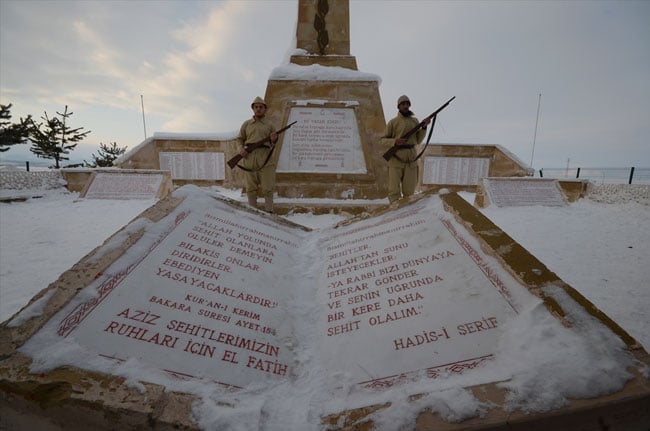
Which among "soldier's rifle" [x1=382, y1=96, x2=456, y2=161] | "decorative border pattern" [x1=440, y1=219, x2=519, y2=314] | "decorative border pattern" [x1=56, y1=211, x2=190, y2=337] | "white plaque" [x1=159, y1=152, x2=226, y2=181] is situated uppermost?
"soldier's rifle" [x1=382, y1=96, x2=456, y2=161]

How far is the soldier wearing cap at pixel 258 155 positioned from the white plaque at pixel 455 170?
6.23m

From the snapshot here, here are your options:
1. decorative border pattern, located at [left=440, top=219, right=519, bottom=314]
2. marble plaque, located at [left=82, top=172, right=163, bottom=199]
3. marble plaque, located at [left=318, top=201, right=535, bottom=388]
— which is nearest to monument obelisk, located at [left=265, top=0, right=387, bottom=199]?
marble plaque, located at [left=82, top=172, right=163, bottom=199]

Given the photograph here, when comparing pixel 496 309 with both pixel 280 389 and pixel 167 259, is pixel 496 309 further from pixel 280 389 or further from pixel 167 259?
pixel 167 259

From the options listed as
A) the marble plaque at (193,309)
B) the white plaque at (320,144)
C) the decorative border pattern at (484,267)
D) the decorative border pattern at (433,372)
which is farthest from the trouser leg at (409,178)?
the decorative border pattern at (433,372)

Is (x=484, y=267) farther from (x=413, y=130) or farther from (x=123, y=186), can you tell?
(x=123, y=186)

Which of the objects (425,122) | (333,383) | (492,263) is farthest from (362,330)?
(425,122)

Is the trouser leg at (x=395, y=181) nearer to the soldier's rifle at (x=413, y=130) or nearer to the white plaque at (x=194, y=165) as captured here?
the soldier's rifle at (x=413, y=130)

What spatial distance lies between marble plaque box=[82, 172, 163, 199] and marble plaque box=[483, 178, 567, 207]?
700 cm

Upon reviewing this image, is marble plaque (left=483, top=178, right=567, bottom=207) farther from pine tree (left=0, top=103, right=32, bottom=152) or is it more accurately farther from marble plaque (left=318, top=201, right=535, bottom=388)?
pine tree (left=0, top=103, right=32, bottom=152)

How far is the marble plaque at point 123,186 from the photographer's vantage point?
6.66m

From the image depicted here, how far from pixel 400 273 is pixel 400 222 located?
0.65 metres

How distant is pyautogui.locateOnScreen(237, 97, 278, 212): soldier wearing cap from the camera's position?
15.9 ft

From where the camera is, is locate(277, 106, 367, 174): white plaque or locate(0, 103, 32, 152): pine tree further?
locate(0, 103, 32, 152): pine tree

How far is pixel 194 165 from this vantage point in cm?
977
